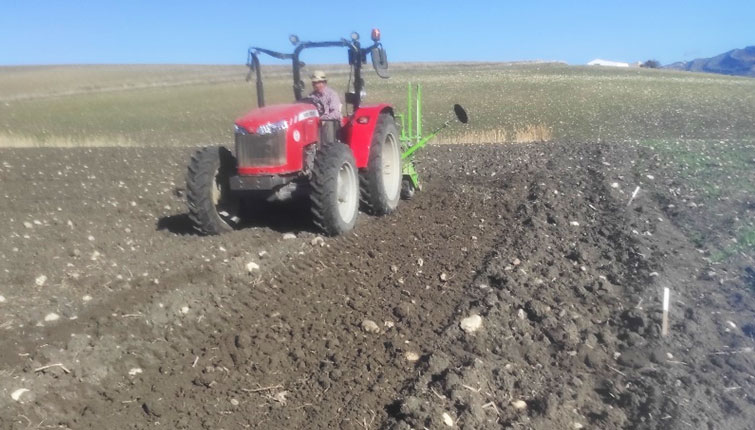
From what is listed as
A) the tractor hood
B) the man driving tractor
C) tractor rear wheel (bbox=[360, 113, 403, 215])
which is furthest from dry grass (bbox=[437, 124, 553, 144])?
the tractor hood

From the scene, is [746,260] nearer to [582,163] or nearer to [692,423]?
[692,423]

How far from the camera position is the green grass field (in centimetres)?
2111

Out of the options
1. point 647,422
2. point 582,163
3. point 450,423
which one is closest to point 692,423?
point 647,422

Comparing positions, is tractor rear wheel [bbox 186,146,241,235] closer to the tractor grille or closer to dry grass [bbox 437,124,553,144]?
the tractor grille

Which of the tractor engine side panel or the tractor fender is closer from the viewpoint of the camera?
the tractor engine side panel

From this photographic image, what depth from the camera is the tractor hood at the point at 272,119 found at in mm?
6699

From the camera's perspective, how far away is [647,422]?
3.44 m

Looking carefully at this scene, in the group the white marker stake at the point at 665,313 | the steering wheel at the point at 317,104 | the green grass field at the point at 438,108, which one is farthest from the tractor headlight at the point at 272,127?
the green grass field at the point at 438,108

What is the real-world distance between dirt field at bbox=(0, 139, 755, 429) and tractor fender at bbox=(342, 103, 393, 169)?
0.73 m

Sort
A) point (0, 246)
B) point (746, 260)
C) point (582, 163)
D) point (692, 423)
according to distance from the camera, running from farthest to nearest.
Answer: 1. point (582, 163)
2. point (0, 246)
3. point (746, 260)
4. point (692, 423)

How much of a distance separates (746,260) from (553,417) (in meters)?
3.14

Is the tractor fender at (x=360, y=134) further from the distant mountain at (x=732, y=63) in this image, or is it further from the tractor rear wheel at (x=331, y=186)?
the distant mountain at (x=732, y=63)

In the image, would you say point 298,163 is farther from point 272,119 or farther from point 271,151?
point 272,119

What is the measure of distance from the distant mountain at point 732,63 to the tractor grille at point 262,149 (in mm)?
51848
